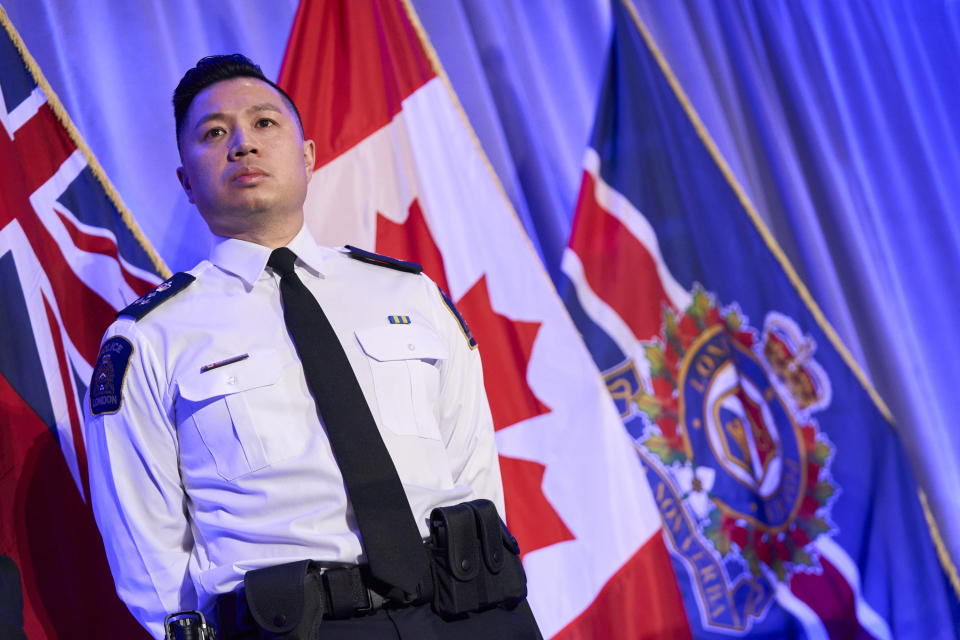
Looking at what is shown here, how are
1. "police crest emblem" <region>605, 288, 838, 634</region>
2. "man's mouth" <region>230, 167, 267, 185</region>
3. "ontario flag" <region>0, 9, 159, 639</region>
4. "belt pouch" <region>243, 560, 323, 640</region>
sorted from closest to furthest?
"belt pouch" <region>243, 560, 323, 640</region>, "man's mouth" <region>230, 167, 267, 185</region>, "ontario flag" <region>0, 9, 159, 639</region>, "police crest emblem" <region>605, 288, 838, 634</region>

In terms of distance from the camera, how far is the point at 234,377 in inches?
52.9

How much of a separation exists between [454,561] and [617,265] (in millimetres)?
1197

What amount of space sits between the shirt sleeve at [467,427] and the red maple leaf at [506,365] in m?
0.45

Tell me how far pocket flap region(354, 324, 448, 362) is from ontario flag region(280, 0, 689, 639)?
1.85 feet

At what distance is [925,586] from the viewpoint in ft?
7.20

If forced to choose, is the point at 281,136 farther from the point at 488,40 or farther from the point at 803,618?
the point at 803,618

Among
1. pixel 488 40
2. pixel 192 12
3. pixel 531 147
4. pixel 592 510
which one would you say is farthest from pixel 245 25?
pixel 592 510

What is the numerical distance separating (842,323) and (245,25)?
5.84 ft

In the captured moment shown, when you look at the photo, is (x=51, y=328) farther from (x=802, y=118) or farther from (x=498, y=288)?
(x=802, y=118)

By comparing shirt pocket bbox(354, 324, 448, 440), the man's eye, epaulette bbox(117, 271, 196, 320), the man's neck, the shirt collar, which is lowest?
shirt pocket bbox(354, 324, 448, 440)

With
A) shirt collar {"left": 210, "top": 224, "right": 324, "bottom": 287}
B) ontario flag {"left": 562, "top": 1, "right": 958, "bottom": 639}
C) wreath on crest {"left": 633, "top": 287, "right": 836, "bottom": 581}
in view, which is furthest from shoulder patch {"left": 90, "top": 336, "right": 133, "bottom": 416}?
wreath on crest {"left": 633, "top": 287, "right": 836, "bottom": 581}

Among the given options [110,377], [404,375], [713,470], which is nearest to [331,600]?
[404,375]

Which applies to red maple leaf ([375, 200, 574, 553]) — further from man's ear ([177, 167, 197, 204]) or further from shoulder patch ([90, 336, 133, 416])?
shoulder patch ([90, 336, 133, 416])

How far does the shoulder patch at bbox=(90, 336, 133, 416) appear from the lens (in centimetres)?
134
